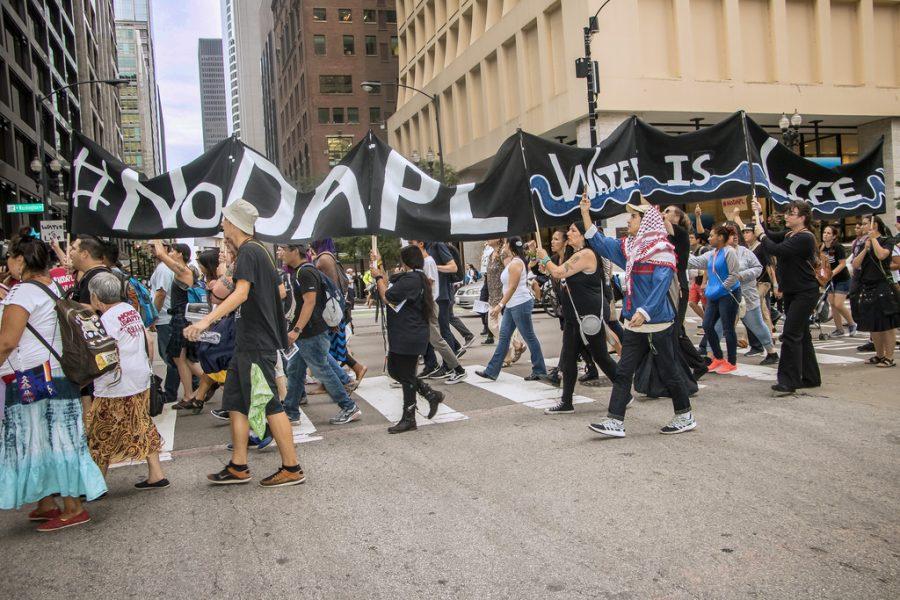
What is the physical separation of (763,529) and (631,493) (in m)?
0.89

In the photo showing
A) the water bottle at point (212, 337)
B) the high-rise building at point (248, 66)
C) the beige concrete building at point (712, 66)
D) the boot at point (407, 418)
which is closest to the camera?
the boot at point (407, 418)

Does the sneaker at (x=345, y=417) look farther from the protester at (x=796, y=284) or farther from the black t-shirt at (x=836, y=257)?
the black t-shirt at (x=836, y=257)

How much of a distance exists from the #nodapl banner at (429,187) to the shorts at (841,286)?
14.9 ft

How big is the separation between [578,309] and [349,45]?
75520 millimetres

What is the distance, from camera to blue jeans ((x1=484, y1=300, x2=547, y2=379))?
943 cm

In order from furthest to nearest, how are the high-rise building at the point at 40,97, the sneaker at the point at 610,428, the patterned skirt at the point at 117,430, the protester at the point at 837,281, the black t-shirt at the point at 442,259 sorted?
the high-rise building at the point at 40,97 → the protester at the point at 837,281 → the black t-shirt at the point at 442,259 → the sneaker at the point at 610,428 → the patterned skirt at the point at 117,430

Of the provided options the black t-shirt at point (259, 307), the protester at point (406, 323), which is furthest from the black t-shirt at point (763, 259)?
the black t-shirt at point (259, 307)

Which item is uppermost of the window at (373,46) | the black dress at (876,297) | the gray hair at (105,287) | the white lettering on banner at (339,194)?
the window at (373,46)

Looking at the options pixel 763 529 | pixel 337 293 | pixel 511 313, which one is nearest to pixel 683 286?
pixel 511 313

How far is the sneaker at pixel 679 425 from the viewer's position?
20.4ft

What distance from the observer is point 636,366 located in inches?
244

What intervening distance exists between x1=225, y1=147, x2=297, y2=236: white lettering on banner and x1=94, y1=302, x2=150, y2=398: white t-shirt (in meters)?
1.86

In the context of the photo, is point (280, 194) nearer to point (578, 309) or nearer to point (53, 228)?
point (578, 309)

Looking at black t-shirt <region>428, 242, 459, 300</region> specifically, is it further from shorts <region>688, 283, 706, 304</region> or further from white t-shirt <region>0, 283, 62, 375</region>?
white t-shirt <region>0, 283, 62, 375</region>
